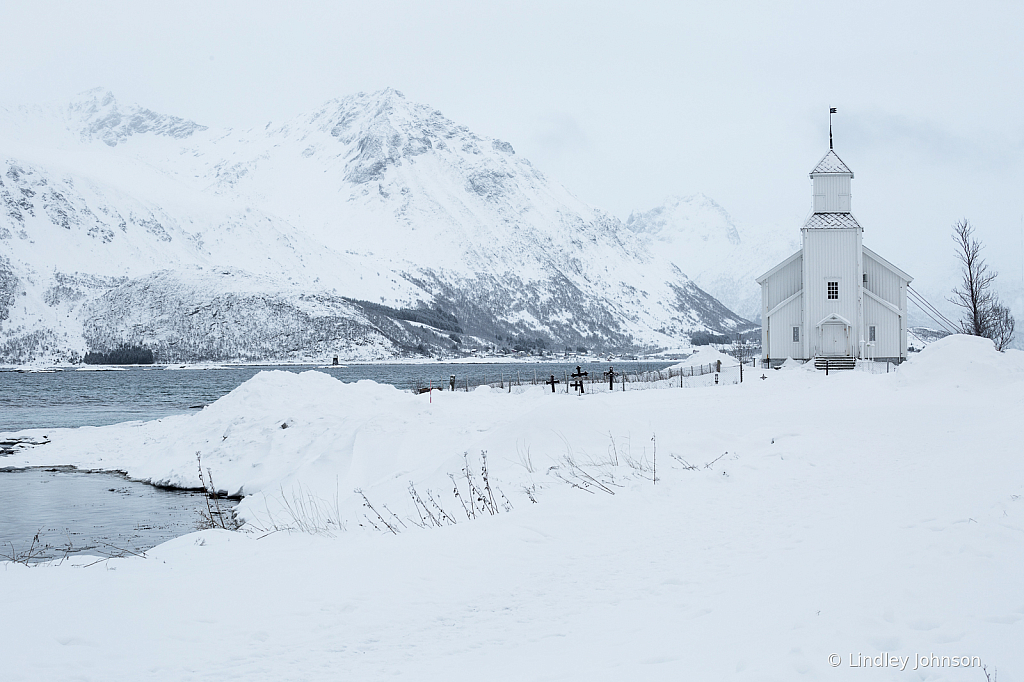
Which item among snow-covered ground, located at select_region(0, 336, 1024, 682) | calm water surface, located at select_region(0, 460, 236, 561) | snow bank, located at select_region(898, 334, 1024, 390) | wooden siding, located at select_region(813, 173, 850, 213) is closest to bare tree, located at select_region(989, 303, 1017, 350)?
wooden siding, located at select_region(813, 173, 850, 213)

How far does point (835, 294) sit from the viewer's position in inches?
1945

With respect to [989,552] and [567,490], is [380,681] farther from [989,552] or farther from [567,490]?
[567,490]

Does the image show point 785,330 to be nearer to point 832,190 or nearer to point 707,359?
point 707,359

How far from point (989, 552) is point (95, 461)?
1205 inches

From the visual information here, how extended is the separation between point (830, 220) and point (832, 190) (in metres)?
2.20

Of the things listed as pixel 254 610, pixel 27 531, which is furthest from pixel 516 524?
pixel 27 531

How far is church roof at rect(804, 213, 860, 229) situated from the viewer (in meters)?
49.2

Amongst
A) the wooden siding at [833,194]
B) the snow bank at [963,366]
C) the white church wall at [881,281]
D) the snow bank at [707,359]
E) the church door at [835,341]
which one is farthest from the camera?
the snow bank at [707,359]

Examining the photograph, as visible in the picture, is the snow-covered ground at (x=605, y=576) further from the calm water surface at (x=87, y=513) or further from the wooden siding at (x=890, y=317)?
the wooden siding at (x=890, y=317)

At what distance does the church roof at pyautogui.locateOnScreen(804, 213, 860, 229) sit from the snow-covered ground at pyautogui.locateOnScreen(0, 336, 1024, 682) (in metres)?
32.8

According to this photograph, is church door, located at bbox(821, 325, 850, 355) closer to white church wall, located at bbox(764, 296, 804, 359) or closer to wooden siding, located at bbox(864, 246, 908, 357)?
white church wall, located at bbox(764, 296, 804, 359)

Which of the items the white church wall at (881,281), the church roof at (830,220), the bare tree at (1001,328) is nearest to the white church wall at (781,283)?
the church roof at (830,220)

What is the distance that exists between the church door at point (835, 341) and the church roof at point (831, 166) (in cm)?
1014

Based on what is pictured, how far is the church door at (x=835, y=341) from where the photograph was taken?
4897 centimetres
